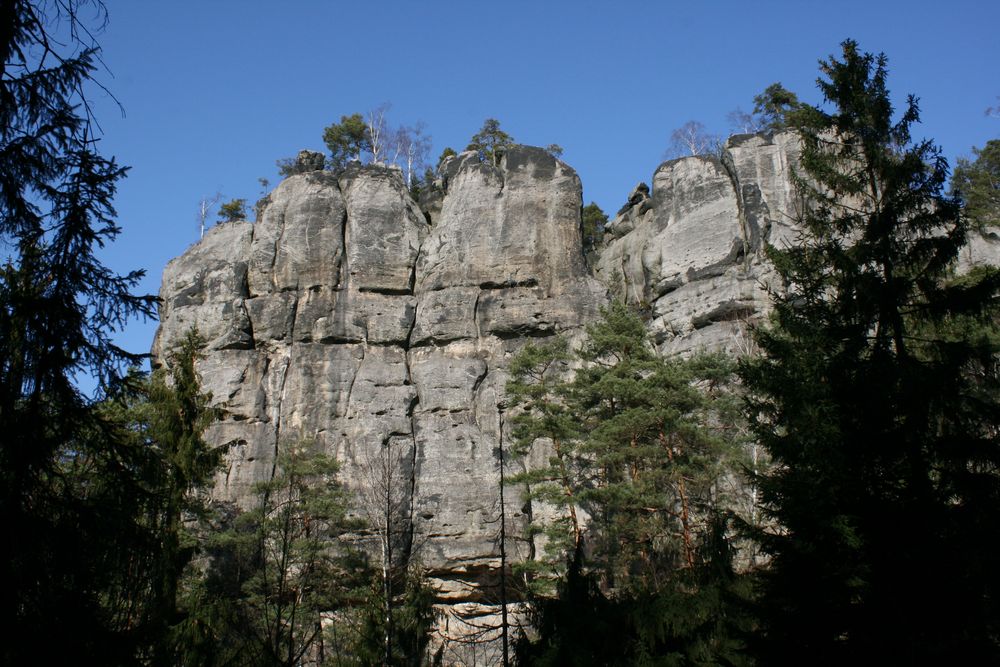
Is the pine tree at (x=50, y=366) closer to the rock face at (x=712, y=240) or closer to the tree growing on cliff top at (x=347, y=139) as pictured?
the rock face at (x=712, y=240)

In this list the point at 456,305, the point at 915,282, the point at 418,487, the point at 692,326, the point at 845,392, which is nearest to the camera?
the point at 845,392

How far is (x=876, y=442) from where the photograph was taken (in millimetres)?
11234

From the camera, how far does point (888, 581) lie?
1048 centimetres

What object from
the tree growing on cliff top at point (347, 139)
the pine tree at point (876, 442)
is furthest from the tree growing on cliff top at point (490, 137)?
the pine tree at point (876, 442)

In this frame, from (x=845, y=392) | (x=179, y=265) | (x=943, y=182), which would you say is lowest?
(x=845, y=392)

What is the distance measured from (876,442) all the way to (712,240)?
22654 mm

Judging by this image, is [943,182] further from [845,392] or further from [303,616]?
[303,616]

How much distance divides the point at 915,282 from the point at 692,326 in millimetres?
19400

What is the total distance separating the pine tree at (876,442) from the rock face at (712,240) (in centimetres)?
1615

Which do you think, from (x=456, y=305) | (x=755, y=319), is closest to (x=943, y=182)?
(x=755, y=319)

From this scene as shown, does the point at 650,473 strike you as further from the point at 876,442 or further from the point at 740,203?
the point at 740,203

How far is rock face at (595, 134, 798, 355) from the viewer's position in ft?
102

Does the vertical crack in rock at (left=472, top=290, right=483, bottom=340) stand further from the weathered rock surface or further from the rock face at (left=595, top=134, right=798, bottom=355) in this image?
the rock face at (left=595, top=134, right=798, bottom=355)

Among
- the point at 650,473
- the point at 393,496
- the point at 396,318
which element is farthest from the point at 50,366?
the point at 396,318
